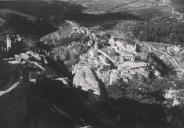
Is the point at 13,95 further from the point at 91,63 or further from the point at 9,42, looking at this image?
the point at 91,63

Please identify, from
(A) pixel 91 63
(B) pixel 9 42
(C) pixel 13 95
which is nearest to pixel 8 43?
(B) pixel 9 42

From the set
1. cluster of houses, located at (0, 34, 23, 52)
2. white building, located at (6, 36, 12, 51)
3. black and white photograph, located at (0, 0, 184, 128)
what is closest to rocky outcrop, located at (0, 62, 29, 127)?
black and white photograph, located at (0, 0, 184, 128)

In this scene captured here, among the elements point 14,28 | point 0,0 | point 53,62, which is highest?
point 0,0

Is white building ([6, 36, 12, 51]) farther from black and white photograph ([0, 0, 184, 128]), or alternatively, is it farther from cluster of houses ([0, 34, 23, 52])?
black and white photograph ([0, 0, 184, 128])

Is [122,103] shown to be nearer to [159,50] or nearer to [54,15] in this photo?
[159,50]

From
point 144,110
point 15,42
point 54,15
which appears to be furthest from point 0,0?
point 144,110

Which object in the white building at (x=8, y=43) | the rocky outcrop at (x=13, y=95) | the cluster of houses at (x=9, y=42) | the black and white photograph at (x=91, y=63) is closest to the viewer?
the rocky outcrop at (x=13, y=95)

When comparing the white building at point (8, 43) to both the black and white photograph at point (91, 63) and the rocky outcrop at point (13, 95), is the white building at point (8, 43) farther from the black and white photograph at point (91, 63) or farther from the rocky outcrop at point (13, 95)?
the rocky outcrop at point (13, 95)

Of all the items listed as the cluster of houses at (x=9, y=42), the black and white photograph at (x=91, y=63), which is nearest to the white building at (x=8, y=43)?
the cluster of houses at (x=9, y=42)
